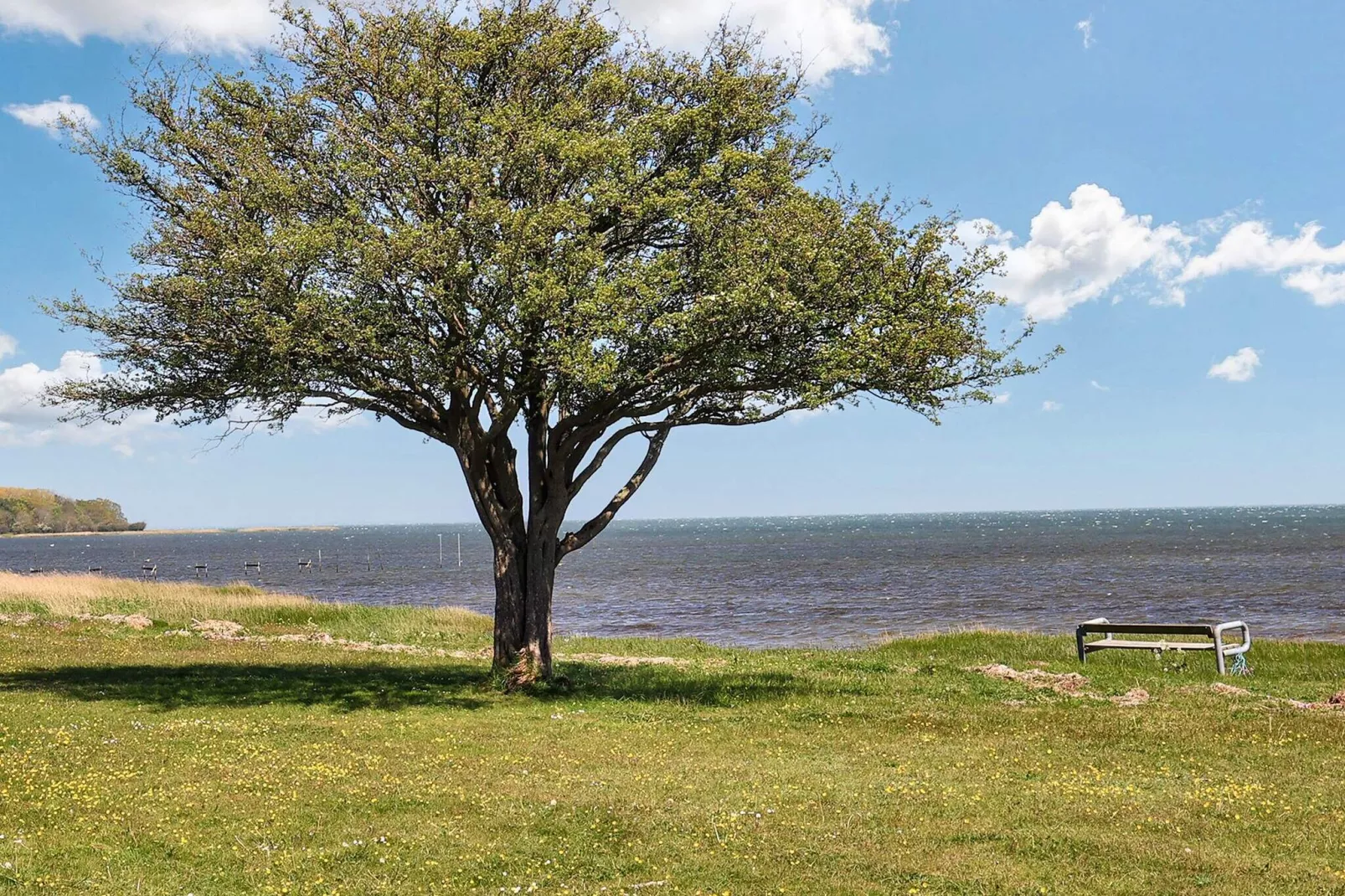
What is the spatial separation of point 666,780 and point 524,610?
353 inches

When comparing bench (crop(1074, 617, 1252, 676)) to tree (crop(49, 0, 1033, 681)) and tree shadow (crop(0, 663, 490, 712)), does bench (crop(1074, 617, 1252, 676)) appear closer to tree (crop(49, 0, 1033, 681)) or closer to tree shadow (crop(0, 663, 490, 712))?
tree (crop(49, 0, 1033, 681))

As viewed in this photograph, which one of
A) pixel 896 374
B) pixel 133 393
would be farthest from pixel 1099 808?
pixel 133 393

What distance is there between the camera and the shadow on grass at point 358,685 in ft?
63.4

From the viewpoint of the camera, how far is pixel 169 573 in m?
126

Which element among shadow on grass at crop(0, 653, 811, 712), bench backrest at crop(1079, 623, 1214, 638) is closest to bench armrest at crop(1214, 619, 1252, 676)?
bench backrest at crop(1079, 623, 1214, 638)

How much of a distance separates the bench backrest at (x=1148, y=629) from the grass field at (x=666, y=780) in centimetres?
128

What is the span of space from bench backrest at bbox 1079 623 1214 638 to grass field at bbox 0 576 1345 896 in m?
1.28

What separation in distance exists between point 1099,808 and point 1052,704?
8165 mm

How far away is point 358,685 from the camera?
2150 cm

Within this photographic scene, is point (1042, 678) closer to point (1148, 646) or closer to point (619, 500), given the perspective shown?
point (1148, 646)

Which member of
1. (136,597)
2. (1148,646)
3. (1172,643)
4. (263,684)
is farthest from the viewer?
(136,597)

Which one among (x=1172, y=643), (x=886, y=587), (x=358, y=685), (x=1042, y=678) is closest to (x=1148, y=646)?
(x=1172, y=643)

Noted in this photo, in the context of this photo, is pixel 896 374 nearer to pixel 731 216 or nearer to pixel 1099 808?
pixel 731 216

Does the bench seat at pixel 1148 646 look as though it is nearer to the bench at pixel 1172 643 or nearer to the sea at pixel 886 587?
the bench at pixel 1172 643
